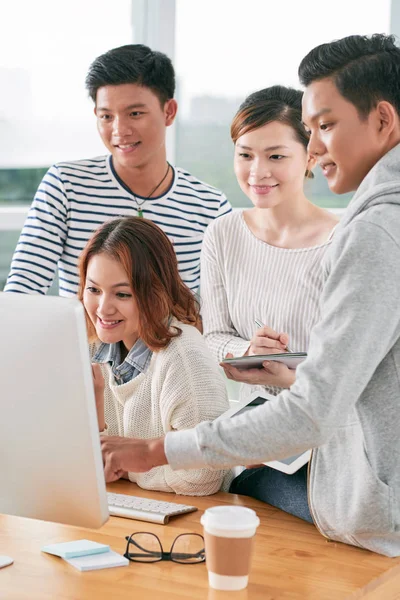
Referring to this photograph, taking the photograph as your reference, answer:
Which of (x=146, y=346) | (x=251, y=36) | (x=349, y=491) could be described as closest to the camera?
(x=349, y=491)

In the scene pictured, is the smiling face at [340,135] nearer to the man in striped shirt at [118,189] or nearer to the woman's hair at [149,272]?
the woman's hair at [149,272]

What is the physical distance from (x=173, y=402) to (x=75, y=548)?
0.56m

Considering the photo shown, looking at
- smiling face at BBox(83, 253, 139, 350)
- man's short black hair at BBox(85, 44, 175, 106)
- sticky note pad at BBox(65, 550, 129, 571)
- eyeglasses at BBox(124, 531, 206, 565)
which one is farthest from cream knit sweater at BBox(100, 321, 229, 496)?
man's short black hair at BBox(85, 44, 175, 106)

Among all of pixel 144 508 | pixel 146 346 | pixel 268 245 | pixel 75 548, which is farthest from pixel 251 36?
pixel 75 548

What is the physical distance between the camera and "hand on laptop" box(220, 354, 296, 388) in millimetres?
1994

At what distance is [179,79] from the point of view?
395 cm

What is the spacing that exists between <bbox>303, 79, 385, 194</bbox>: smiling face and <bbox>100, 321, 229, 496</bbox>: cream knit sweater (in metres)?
0.66

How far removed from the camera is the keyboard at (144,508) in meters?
1.74

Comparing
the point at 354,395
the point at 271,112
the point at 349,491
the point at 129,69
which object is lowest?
the point at 349,491

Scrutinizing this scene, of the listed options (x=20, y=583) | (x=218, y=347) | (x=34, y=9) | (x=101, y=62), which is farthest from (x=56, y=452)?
(x=34, y=9)

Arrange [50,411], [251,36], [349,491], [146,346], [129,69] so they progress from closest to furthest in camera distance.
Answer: [50,411]
[349,491]
[146,346]
[129,69]
[251,36]

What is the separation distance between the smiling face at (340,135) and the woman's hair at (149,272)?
0.71 metres

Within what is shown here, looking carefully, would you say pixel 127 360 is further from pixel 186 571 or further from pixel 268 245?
pixel 186 571

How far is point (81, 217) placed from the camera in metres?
2.76
